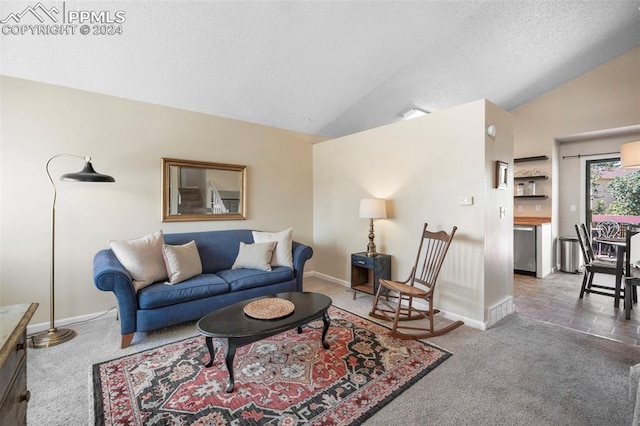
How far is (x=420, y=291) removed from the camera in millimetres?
2855

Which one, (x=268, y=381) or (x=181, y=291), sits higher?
(x=181, y=291)

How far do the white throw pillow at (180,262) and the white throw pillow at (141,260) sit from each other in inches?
3.1

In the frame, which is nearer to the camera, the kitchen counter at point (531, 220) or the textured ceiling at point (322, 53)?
the textured ceiling at point (322, 53)

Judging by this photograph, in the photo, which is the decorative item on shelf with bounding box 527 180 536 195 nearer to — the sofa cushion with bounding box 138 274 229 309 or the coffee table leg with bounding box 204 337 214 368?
the sofa cushion with bounding box 138 274 229 309

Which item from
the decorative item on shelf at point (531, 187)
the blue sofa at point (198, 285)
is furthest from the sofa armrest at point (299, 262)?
the decorative item on shelf at point (531, 187)

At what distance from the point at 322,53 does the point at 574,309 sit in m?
4.34

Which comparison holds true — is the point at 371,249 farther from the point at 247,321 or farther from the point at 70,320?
the point at 70,320

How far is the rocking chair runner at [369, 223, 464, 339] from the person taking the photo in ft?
9.08

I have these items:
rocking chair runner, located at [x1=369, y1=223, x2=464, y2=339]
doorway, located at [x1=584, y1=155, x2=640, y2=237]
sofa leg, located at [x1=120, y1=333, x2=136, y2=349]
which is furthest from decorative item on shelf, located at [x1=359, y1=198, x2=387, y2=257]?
doorway, located at [x1=584, y1=155, x2=640, y2=237]

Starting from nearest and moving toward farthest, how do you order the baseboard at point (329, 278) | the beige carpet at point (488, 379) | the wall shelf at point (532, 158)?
the beige carpet at point (488, 379) < the baseboard at point (329, 278) < the wall shelf at point (532, 158)

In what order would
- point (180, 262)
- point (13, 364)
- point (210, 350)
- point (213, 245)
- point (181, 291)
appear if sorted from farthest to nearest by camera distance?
point (213, 245) → point (180, 262) → point (181, 291) → point (210, 350) → point (13, 364)

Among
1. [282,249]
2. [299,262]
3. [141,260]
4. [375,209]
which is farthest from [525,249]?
[141,260]

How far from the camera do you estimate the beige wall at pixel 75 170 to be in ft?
9.23

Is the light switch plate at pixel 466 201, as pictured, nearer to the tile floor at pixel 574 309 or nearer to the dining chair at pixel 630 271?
the tile floor at pixel 574 309
